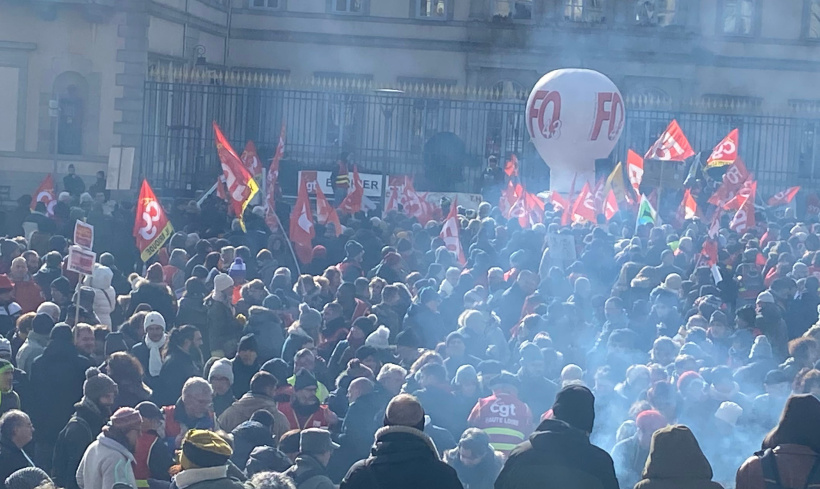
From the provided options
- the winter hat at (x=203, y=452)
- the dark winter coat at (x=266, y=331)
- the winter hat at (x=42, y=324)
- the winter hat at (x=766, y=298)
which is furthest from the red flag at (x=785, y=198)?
the winter hat at (x=203, y=452)

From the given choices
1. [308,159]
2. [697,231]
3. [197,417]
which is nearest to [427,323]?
[197,417]

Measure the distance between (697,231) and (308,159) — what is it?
16.0 m

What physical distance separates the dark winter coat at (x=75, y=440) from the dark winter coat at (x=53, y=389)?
Answer: 1081 millimetres

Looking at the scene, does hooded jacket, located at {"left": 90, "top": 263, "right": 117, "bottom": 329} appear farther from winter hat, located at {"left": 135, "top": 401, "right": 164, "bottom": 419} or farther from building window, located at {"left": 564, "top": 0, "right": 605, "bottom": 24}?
building window, located at {"left": 564, "top": 0, "right": 605, "bottom": 24}

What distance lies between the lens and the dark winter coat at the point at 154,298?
1186cm

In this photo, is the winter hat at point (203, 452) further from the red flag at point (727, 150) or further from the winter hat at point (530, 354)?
the red flag at point (727, 150)

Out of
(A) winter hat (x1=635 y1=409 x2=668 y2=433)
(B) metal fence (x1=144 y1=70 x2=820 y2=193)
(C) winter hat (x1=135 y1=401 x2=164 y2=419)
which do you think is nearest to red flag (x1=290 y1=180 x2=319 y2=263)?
(A) winter hat (x1=635 y1=409 x2=668 y2=433)

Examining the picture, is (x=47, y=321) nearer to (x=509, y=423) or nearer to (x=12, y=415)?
(x=12, y=415)

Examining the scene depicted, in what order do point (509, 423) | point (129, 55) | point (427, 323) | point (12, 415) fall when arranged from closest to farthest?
1. point (12, 415)
2. point (509, 423)
3. point (427, 323)
4. point (129, 55)

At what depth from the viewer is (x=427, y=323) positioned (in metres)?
11.7

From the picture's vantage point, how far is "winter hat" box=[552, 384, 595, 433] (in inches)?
241

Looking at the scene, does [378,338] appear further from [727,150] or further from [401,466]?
[727,150]

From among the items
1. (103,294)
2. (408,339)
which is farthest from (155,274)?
(408,339)

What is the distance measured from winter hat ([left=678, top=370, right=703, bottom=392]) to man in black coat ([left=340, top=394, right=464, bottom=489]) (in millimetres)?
3448
